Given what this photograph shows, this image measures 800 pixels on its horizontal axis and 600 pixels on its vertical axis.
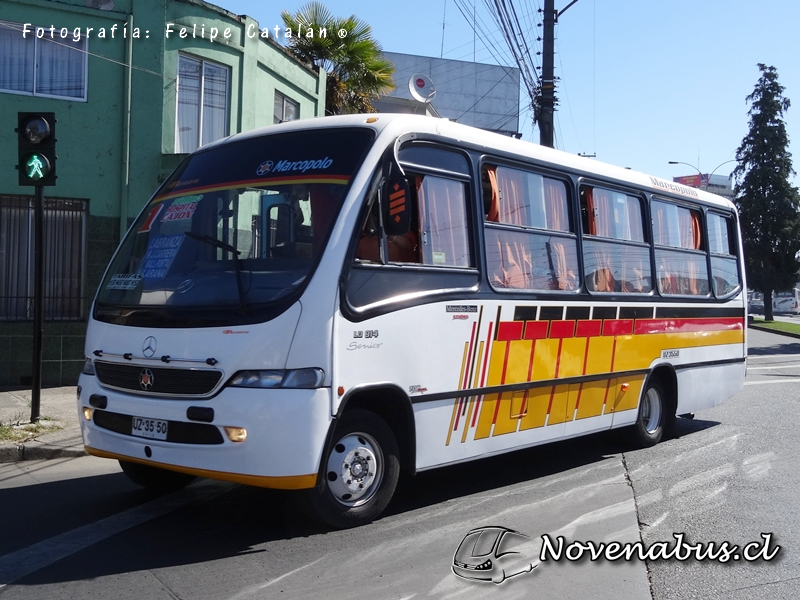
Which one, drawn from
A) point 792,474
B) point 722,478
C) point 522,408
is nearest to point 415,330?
point 522,408

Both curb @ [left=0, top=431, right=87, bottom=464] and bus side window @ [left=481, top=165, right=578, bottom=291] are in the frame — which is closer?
bus side window @ [left=481, top=165, right=578, bottom=291]

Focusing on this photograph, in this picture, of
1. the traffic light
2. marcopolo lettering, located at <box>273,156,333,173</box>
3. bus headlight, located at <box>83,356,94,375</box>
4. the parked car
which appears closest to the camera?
marcopolo lettering, located at <box>273,156,333,173</box>

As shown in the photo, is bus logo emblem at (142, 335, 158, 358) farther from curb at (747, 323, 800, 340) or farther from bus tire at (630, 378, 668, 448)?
curb at (747, 323, 800, 340)

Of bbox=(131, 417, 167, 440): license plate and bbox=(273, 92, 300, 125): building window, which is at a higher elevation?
bbox=(273, 92, 300, 125): building window

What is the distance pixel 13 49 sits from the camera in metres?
12.5

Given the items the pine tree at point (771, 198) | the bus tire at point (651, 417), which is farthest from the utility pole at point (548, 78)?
the pine tree at point (771, 198)

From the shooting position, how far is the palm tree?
1925 cm

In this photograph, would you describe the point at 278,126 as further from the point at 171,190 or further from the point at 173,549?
the point at 173,549

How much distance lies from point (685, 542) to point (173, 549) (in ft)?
11.2

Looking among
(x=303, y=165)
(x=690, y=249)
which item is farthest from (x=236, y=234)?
(x=690, y=249)

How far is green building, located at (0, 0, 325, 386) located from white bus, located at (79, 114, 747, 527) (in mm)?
6625

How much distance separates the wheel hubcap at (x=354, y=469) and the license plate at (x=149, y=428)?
110 centimetres

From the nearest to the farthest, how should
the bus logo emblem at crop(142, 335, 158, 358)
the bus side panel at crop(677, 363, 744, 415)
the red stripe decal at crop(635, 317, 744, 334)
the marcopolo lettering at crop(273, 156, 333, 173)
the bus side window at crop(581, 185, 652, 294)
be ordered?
the bus logo emblem at crop(142, 335, 158, 358)
the marcopolo lettering at crop(273, 156, 333, 173)
the bus side window at crop(581, 185, 652, 294)
the red stripe decal at crop(635, 317, 744, 334)
the bus side panel at crop(677, 363, 744, 415)

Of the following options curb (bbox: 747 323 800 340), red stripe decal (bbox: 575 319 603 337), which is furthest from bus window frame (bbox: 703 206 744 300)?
curb (bbox: 747 323 800 340)
